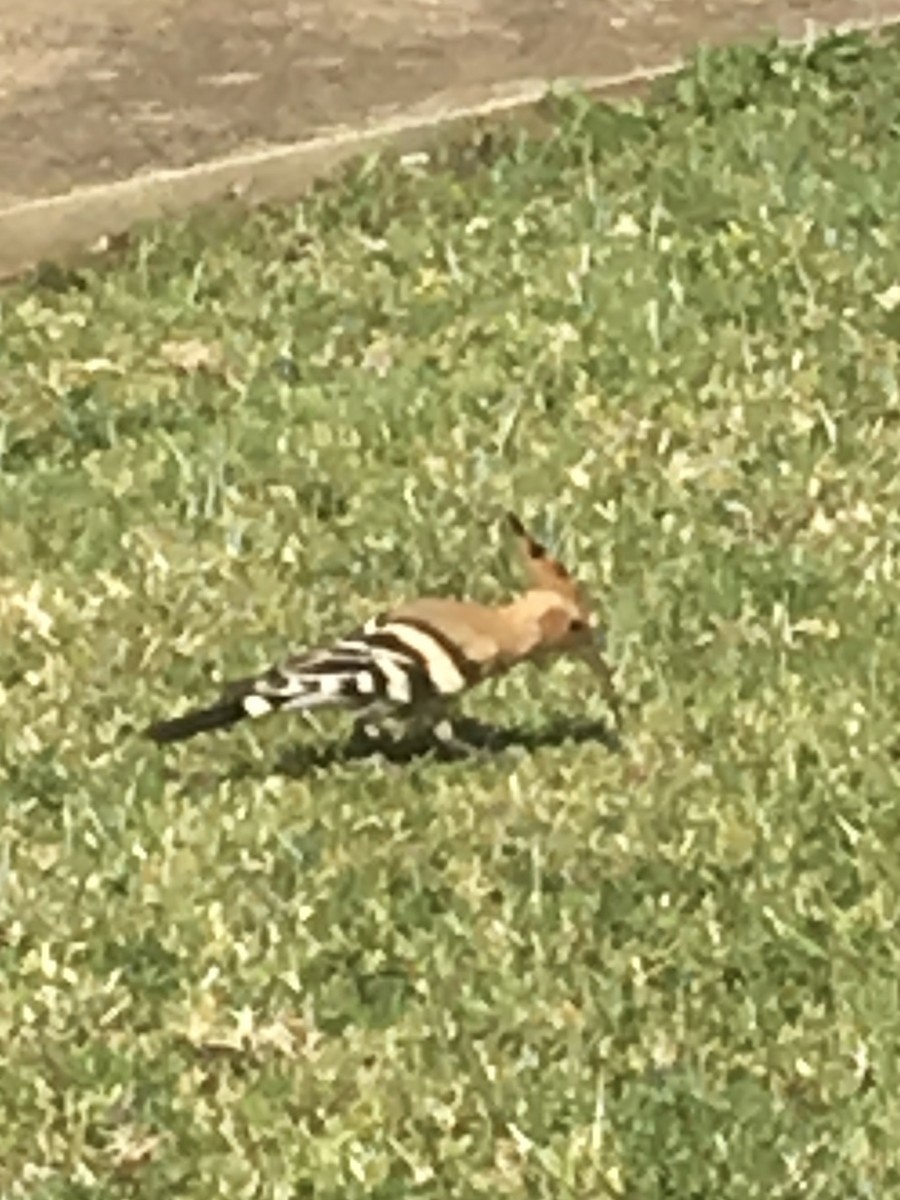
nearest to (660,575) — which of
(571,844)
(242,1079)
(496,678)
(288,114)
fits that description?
(496,678)

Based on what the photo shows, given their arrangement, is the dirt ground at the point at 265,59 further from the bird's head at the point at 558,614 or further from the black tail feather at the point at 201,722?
the black tail feather at the point at 201,722

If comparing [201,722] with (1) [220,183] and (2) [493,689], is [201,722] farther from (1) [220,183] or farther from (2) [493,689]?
(1) [220,183]

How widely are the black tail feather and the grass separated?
69 mm

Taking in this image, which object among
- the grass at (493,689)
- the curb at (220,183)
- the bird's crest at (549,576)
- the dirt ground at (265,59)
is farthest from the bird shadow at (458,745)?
the dirt ground at (265,59)

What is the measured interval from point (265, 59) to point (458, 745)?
4.61 m

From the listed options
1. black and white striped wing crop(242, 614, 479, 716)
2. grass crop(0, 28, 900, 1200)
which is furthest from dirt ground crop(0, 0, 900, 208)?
black and white striped wing crop(242, 614, 479, 716)

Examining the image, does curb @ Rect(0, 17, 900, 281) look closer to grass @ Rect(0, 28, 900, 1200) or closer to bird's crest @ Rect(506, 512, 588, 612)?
grass @ Rect(0, 28, 900, 1200)

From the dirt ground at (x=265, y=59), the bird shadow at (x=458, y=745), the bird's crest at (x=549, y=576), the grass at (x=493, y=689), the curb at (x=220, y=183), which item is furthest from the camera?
the dirt ground at (x=265, y=59)

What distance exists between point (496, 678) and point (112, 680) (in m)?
0.79

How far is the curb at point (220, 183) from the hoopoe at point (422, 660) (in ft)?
9.85

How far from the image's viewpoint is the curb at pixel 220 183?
9.25 meters

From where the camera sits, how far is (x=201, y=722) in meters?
6.07

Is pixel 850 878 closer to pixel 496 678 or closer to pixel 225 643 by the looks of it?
pixel 496 678

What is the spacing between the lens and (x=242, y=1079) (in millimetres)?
5309
